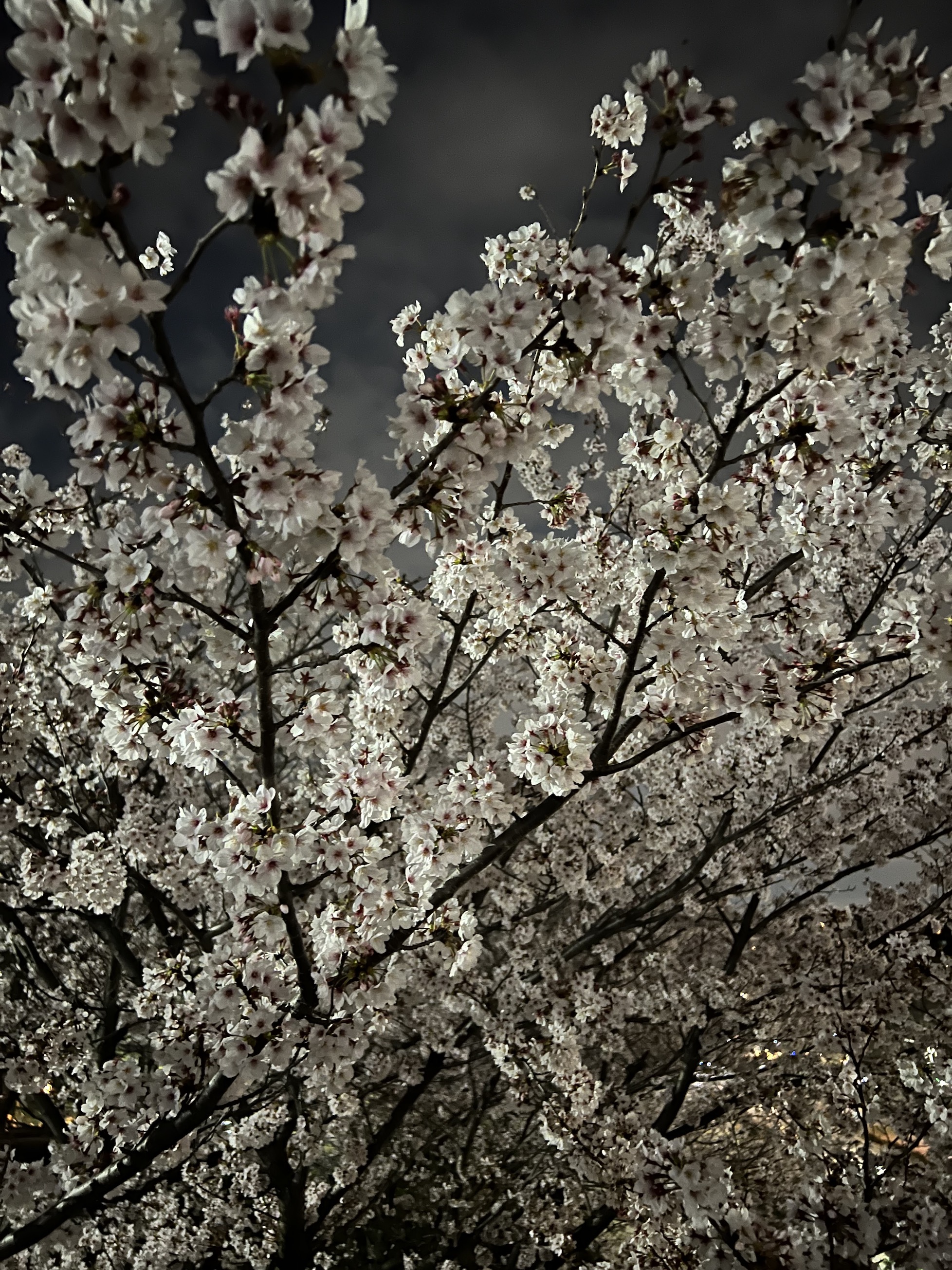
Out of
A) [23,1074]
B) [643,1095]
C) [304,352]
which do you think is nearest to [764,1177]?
[643,1095]

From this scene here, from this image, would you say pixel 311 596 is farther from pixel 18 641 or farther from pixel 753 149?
pixel 18 641

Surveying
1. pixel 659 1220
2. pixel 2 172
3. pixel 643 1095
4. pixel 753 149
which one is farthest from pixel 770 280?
pixel 643 1095

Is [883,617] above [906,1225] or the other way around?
above

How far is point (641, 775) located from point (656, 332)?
18.7ft

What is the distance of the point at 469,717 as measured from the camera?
24.6 ft

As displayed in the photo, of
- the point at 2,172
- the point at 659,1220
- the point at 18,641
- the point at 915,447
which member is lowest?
the point at 659,1220

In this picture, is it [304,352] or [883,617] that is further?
[883,617]

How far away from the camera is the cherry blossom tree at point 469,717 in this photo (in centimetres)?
202

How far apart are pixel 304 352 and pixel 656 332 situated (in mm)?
1384

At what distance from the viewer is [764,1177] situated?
1022 centimetres

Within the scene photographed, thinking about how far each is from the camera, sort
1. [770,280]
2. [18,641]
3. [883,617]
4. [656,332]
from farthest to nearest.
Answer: [18,641] < [883,617] < [656,332] < [770,280]

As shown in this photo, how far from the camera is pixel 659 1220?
182 inches

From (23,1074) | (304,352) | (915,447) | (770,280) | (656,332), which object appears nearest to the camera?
(304,352)

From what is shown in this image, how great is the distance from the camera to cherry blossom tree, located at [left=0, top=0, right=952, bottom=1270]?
2.02 m
